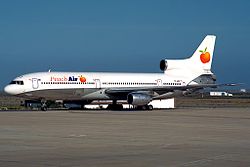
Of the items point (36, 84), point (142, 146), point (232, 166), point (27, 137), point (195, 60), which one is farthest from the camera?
point (195, 60)

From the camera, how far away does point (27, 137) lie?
67.6 ft

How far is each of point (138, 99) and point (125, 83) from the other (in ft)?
12.2

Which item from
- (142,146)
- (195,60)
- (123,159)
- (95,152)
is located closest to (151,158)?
(123,159)

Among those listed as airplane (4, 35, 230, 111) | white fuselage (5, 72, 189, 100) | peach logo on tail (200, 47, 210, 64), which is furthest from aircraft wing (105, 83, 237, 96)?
peach logo on tail (200, 47, 210, 64)

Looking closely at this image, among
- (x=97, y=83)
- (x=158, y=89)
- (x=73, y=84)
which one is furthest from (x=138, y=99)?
(x=73, y=84)

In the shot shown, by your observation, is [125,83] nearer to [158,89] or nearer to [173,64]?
[158,89]

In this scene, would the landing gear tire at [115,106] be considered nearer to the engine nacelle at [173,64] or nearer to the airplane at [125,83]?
the airplane at [125,83]

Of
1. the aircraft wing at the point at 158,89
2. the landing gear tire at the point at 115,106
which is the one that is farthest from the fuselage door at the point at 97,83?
the landing gear tire at the point at 115,106

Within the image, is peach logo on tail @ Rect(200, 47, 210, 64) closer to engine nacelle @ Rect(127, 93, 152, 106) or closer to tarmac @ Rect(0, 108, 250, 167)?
engine nacelle @ Rect(127, 93, 152, 106)

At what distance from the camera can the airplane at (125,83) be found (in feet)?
161

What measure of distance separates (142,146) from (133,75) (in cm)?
3766

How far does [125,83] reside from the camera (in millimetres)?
54031

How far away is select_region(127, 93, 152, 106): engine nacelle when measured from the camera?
50719 mm

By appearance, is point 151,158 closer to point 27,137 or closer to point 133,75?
point 27,137
